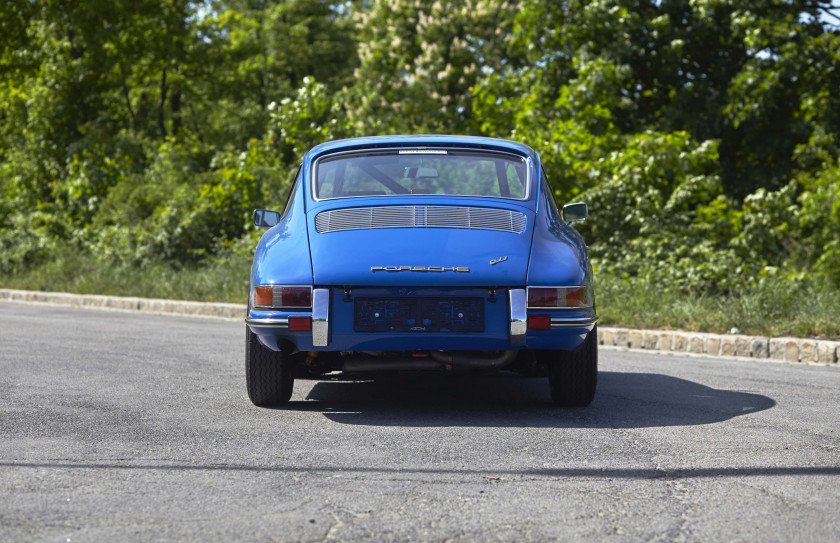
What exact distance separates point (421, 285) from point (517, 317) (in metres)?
0.54

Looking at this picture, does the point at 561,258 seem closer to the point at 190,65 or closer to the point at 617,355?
the point at 617,355

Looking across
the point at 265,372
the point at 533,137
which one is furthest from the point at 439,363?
the point at 533,137

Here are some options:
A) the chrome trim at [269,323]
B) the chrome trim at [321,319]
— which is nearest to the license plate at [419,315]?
the chrome trim at [321,319]

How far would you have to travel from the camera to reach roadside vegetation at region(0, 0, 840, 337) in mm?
15344

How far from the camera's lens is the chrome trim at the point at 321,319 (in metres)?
5.74

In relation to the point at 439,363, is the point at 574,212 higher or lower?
higher

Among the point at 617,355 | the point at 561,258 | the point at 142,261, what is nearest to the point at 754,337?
the point at 617,355

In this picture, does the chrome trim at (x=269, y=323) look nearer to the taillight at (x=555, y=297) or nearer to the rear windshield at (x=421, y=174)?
the rear windshield at (x=421, y=174)

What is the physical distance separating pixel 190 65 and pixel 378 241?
78.3ft

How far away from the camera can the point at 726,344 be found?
1058 cm

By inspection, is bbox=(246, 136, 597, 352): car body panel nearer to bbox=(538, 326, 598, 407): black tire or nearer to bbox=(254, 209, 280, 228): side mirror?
bbox=(538, 326, 598, 407): black tire

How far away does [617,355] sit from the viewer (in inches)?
399

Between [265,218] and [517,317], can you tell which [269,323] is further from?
[265,218]

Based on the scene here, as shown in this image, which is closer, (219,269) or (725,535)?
(725,535)
